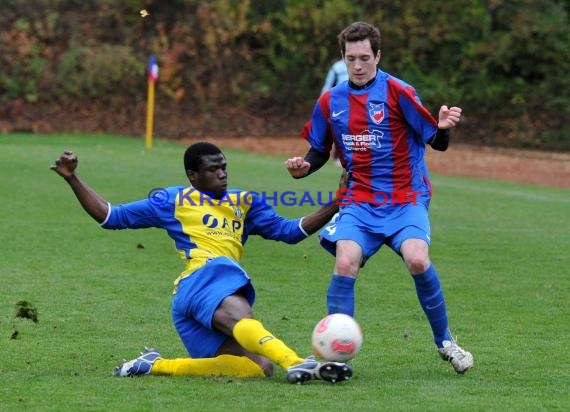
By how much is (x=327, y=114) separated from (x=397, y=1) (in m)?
26.7

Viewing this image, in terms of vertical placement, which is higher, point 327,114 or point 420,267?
point 327,114

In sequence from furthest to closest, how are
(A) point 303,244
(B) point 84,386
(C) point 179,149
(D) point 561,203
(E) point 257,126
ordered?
(E) point 257,126 → (C) point 179,149 → (D) point 561,203 → (A) point 303,244 → (B) point 84,386

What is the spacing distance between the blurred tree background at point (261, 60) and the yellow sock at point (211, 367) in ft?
79.2

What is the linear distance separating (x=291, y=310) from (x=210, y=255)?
232 cm

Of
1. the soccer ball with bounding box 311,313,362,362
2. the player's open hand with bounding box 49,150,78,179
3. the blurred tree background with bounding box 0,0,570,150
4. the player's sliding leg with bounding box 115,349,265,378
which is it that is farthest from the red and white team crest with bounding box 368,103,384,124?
the blurred tree background with bounding box 0,0,570,150

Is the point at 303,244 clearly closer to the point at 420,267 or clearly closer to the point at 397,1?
the point at 420,267

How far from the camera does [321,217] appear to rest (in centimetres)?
702

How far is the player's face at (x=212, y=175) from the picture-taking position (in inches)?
273

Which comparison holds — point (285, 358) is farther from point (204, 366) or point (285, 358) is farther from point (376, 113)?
point (376, 113)

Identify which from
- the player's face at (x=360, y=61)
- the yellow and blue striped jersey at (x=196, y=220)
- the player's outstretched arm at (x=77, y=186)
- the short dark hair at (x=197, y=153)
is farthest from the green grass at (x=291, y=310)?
the player's face at (x=360, y=61)

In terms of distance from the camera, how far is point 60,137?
2797 centimetres

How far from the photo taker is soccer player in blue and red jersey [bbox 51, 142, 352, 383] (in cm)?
650

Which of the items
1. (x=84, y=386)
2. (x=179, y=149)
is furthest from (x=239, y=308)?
(x=179, y=149)

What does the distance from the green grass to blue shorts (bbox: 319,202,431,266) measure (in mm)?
748
